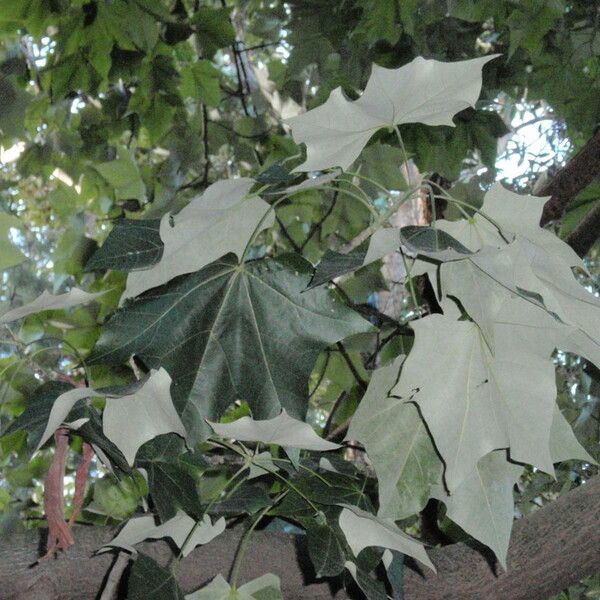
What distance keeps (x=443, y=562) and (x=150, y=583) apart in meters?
0.26

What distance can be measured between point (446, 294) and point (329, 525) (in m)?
0.19

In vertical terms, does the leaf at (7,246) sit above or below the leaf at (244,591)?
above

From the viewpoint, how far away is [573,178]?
113 centimetres

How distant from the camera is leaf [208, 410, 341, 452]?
0.47 meters

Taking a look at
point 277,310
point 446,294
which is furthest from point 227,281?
point 446,294

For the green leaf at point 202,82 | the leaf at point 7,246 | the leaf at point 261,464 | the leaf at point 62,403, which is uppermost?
the green leaf at point 202,82

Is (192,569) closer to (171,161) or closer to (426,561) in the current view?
(426,561)

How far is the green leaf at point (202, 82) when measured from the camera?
134 cm

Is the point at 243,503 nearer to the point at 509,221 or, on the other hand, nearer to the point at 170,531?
the point at 170,531

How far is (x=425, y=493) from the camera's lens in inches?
21.0

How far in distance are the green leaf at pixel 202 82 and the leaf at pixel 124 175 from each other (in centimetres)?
15

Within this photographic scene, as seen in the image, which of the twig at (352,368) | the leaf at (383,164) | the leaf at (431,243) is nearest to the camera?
the leaf at (431,243)

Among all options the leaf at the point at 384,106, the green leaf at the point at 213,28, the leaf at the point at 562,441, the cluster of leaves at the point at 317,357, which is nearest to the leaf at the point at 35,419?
the cluster of leaves at the point at 317,357

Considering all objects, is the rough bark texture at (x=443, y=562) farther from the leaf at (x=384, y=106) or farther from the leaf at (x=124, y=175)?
the leaf at (x=124, y=175)
